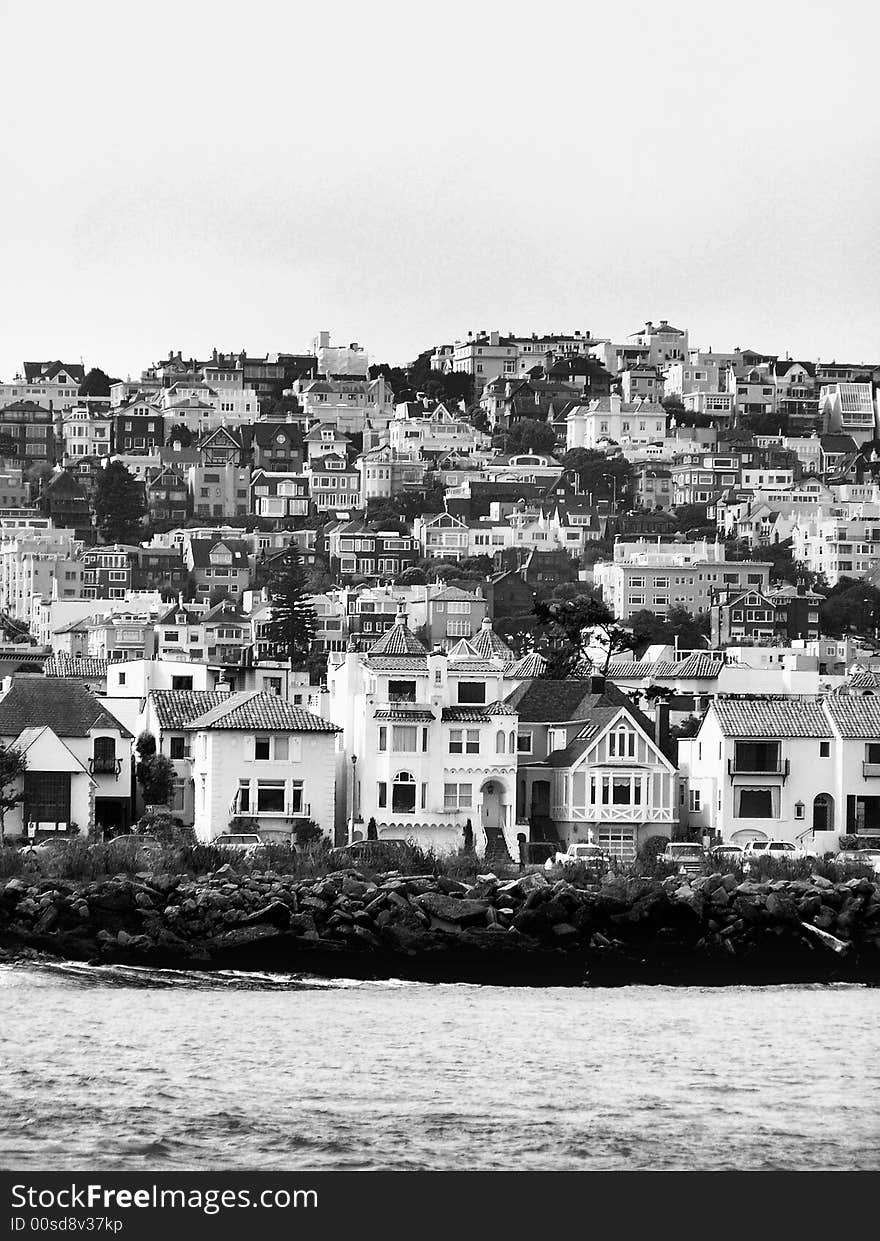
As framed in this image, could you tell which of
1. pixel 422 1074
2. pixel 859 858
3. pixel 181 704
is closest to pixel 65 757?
pixel 181 704

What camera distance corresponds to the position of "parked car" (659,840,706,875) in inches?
1544

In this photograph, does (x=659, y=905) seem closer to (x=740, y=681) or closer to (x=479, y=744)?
(x=479, y=744)

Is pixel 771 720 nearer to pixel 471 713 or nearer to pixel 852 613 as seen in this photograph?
pixel 471 713

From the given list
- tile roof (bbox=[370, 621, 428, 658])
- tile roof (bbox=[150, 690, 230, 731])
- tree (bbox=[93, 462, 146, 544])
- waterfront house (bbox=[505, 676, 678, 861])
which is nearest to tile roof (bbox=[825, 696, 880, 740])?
waterfront house (bbox=[505, 676, 678, 861])

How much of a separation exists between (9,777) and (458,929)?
35.9 ft

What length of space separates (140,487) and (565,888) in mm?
93679

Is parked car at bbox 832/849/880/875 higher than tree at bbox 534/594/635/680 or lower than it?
lower

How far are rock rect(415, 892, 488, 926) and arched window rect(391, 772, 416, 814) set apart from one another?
8.25 m

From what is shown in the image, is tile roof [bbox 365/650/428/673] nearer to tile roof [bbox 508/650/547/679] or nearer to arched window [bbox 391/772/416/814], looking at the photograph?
arched window [bbox 391/772/416/814]

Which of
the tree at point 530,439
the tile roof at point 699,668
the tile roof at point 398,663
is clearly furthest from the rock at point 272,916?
the tree at point 530,439

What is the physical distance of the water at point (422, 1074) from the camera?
21906 mm

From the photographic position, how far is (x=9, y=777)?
139ft

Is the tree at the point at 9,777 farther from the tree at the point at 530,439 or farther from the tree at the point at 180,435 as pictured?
the tree at the point at 180,435
